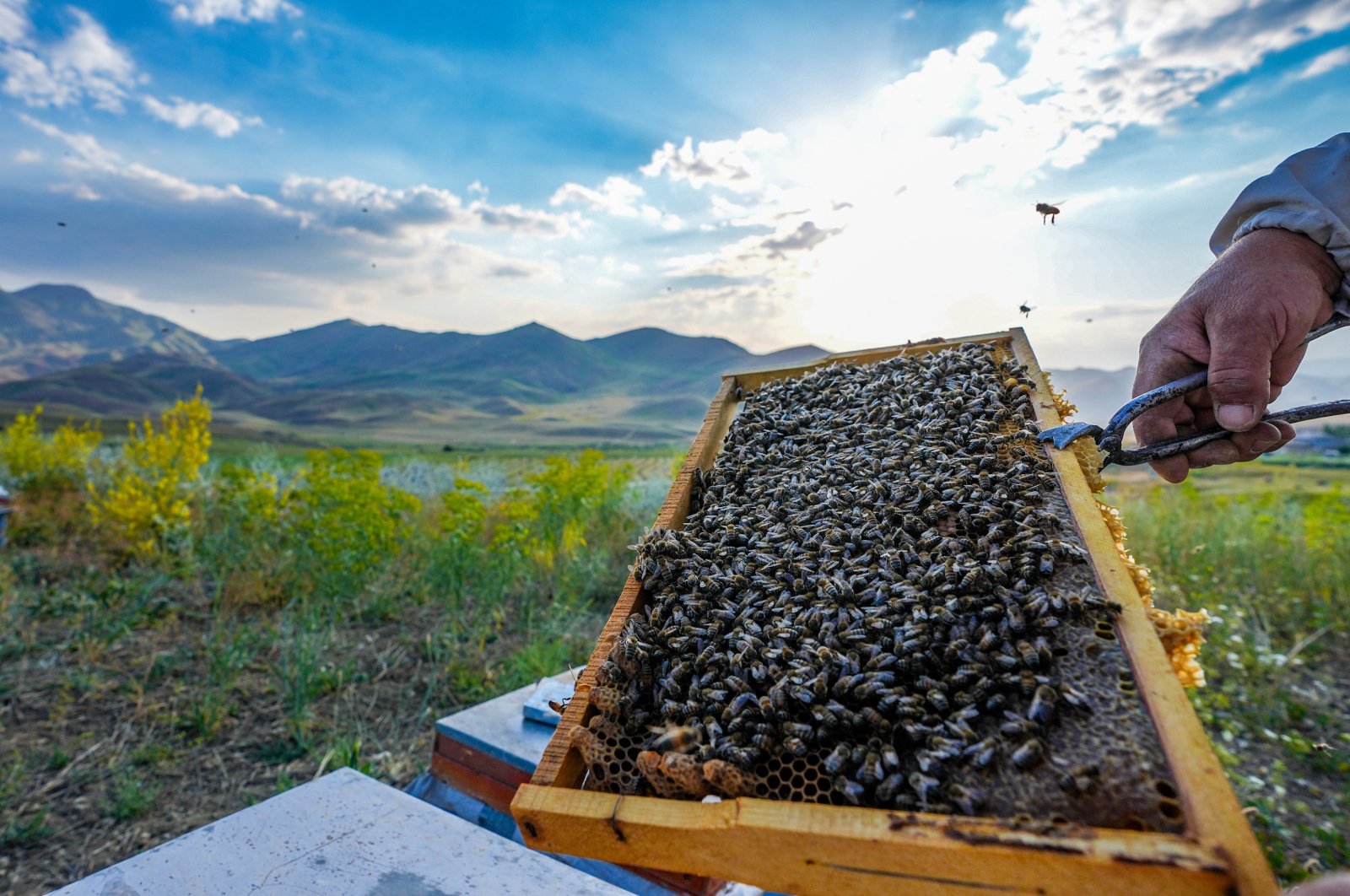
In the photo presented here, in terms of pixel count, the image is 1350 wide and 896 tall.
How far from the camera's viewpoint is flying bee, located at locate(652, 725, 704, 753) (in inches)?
82.7

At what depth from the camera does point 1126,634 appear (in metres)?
2.08

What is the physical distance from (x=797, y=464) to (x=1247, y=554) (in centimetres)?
886

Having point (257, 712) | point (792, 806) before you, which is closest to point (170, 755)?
point (257, 712)

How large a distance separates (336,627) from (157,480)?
4.46 m

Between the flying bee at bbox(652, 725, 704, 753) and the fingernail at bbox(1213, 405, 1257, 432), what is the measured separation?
2.64 m

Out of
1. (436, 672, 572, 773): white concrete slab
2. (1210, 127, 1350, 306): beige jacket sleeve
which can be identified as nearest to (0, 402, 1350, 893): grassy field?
(436, 672, 572, 773): white concrete slab

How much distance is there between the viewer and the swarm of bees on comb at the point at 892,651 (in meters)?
1.88

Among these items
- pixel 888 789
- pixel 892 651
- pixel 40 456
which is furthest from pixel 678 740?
pixel 40 456

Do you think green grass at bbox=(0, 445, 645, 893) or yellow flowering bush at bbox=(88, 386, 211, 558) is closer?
green grass at bbox=(0, 445, 645, 893)

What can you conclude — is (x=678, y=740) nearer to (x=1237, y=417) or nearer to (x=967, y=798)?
(x=967, y=798)

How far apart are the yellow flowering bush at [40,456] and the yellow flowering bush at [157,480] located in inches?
108

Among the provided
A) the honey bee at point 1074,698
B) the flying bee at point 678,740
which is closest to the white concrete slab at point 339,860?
the flying bee at point 678,740

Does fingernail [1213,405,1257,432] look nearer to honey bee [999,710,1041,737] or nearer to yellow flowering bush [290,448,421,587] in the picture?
honey bee [999,710,1041,737]

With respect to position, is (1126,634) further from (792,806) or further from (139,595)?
(139,595)
